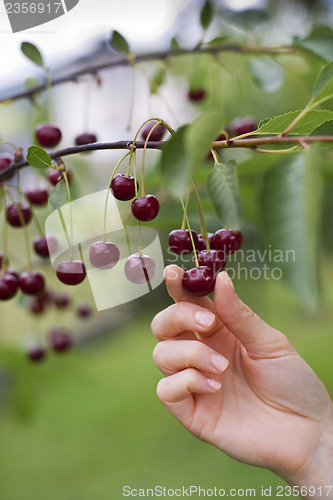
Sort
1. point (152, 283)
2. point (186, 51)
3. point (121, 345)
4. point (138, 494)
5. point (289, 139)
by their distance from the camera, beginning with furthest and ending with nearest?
point (121, 345), point (138, 494), point (186, 51), point (152, 283), point (289, 139)

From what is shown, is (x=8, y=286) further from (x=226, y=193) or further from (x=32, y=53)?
(x=226, y=193)

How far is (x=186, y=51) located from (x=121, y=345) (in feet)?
22.5

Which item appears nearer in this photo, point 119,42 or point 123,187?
point 123,187

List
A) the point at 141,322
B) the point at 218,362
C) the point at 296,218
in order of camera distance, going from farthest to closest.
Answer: the point at 141,322 < the point at 218,362 < the point at 296,218

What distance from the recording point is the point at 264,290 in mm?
5719

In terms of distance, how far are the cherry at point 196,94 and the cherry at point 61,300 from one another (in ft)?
3.00

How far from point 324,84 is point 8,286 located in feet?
2.54

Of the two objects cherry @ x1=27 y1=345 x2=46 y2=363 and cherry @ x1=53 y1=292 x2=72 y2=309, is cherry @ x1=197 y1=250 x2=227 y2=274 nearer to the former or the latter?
cherry @ x1=53 y1=292 x2=72 y2=309

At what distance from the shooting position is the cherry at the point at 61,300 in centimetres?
190

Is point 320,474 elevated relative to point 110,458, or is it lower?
elevated

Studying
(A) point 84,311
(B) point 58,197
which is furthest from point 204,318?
(A) point 84,311

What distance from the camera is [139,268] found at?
2.64 feet

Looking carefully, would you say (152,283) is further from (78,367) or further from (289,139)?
(78,367)

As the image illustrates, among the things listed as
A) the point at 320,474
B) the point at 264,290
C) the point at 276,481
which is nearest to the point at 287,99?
the point at 264,290
